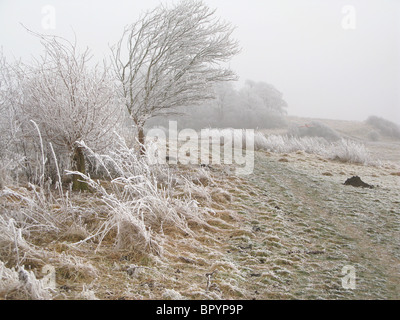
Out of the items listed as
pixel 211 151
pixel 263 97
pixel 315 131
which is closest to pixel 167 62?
pixel 211 151

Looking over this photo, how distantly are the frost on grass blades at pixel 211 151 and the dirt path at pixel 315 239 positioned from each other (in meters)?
1.67

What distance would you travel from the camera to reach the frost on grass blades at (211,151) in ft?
30.3

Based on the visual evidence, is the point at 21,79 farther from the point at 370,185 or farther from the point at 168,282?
the point at 370,185

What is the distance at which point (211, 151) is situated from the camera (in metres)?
12.2

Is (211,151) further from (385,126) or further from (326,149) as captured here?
(385,126)

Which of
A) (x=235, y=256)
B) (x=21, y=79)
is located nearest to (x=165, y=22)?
(x=21, y=79)

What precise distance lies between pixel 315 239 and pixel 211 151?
7.48 m

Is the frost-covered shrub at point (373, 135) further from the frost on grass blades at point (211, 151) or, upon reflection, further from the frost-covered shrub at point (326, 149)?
the frost on grass blades at point (211, 151)


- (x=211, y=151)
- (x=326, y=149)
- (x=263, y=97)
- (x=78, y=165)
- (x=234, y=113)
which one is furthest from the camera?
(x=263, y=97)

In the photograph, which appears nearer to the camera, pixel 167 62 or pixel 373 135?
pixel 167 62

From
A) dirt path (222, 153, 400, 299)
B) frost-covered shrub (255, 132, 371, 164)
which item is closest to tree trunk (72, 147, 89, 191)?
dirt path (222, 153, 400, 299)

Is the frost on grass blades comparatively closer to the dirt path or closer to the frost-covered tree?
the dirt path

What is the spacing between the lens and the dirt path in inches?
142

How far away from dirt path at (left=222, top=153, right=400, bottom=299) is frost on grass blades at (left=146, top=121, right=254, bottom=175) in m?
1.67
